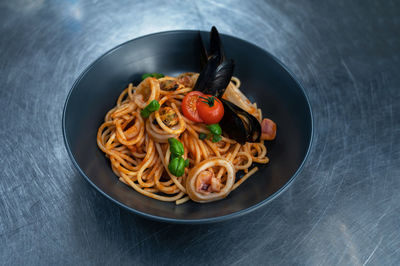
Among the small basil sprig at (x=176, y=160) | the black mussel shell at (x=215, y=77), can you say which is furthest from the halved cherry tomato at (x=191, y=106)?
the small basil sprig at (x=176, y=160)

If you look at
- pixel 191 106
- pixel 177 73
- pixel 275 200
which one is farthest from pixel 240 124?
pixel 177 73

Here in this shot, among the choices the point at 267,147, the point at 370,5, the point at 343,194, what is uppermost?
the point at 370,5

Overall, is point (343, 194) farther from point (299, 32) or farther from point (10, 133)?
point (10, 133)

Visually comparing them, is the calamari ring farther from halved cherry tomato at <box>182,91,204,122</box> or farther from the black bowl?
halved cherry tomato at <box>182,91,204,122</box>

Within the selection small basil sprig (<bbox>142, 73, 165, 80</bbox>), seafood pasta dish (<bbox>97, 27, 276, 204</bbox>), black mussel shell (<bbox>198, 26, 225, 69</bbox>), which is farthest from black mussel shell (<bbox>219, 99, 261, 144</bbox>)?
small basil sprig (<bbox>142, 73, 165, 80</bbox>)

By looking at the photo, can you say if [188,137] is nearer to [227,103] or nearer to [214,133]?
[214,133]

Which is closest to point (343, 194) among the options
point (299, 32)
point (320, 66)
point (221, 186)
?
point (221, 186)

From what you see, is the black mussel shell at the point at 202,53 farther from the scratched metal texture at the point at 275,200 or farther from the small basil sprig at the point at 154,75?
the scratched metal texture at the point at 275,200
